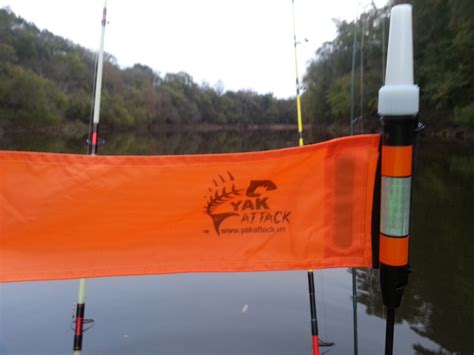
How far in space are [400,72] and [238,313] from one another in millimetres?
3341

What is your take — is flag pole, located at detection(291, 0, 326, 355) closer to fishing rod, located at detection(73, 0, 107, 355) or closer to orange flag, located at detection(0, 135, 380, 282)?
orange flag, located at detection(0, 135, 380, 282)

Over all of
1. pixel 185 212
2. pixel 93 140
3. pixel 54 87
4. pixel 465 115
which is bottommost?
pixel 185 212

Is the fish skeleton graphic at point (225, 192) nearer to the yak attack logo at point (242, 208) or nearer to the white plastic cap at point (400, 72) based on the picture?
the yak attack logo at point (242, 208)

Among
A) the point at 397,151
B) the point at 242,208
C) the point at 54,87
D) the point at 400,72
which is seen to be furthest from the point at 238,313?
the point at 54,87

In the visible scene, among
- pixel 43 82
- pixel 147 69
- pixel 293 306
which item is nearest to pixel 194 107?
pixel 147 69

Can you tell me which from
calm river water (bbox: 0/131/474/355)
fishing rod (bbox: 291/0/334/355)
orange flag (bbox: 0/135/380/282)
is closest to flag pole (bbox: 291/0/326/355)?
fishing rod (bbox: 291/0/334/355)

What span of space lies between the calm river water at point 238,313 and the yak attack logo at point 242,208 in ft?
5.96

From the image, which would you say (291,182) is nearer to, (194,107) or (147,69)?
(147,69)

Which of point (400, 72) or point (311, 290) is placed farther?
point (311, 290)

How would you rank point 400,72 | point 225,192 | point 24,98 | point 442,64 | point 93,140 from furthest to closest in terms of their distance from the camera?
1. point 24,98
2. point 442,64
3. point 93,140
4. point 225,192
5. point 400,72

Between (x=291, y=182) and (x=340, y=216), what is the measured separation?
1.18 feet

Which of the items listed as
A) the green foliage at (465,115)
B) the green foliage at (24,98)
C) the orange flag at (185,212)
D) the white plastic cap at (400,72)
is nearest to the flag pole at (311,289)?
the orange flag at (185,212)

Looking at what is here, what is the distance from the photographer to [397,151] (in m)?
2.09

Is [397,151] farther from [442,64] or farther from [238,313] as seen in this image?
[442,64]
